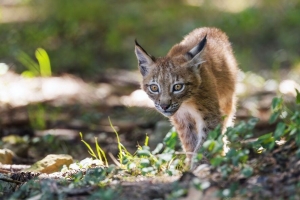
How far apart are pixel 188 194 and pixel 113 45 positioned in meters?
9.23

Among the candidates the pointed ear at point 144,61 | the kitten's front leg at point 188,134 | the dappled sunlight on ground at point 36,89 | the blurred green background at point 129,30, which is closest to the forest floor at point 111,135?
the dappled sunlight on ground at point 36,89

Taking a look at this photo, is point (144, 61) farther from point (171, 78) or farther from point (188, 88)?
point (188, 88)

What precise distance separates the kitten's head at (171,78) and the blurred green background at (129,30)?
17.4 feet

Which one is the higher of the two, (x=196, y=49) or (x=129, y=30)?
(x=129, y=30)

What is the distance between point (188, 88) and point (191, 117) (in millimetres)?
444

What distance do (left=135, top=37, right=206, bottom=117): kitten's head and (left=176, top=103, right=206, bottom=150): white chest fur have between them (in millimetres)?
199

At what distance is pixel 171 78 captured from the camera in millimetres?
5902

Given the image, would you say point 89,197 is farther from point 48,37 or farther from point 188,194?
point 48,37

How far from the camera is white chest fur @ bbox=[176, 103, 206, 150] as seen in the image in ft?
20.0

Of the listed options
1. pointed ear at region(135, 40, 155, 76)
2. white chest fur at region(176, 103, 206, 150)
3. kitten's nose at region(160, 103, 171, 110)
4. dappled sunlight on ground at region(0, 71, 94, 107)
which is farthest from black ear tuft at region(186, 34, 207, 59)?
dappled sunlight on ground at region(0, 71, 94, 107)

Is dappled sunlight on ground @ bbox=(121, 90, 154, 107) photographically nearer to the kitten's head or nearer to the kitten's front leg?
the kitten's front leg

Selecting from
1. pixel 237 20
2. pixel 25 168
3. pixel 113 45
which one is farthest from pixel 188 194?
pixel 237 20

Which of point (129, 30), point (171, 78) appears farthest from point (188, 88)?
point (129, 30)

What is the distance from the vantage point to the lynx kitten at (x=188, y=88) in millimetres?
5887
